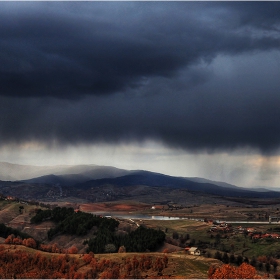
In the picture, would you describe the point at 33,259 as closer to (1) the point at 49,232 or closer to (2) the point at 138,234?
(2) the point at 138,234

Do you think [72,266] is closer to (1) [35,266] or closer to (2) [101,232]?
(1) [35,266]

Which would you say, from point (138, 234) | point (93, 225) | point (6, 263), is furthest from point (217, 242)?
point (6, 263)

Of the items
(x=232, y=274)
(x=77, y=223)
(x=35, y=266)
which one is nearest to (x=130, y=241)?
(x=77, y=223)

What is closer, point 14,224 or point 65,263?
point 65,263

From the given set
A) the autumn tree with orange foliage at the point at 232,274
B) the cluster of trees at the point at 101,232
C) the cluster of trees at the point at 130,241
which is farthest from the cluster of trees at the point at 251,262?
the autumn tree with orange foliage at the point at 232,274

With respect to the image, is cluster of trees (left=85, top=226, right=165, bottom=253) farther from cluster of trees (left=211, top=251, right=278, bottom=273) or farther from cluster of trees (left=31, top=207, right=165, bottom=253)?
cluster of trees (left=211, top=251, right=278, bottom=273)

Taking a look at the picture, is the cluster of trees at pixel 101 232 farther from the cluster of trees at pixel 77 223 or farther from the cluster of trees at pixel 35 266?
the cluster of trees at pixel 35 266
